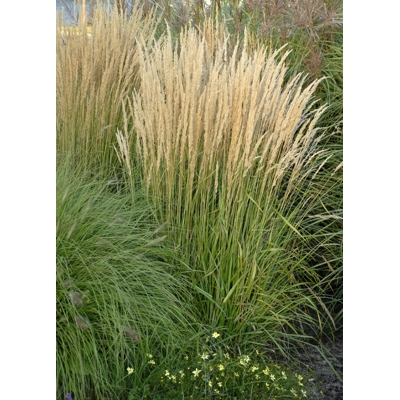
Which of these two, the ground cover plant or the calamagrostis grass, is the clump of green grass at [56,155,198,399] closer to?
the ground cover plant

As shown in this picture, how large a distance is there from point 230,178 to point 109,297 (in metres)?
0.72

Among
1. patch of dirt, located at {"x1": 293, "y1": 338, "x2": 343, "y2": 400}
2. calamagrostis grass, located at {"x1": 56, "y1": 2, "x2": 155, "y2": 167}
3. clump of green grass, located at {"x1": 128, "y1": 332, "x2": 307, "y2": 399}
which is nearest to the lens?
clump of green grass, located at {"x1": 128, "y1": 332, "x2": 307, "y2": 399}

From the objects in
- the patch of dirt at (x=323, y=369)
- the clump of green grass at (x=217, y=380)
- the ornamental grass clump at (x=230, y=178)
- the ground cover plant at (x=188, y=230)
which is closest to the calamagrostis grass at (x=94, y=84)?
the ground cover plant at (x=188, y=230)

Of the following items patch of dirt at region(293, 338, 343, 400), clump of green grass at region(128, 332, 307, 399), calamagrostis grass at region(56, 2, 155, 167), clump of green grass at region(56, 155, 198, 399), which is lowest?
patch of dirt at region(293, 338, 343, 400)

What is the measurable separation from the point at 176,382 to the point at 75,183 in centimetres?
103

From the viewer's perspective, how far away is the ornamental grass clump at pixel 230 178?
9.40 feet

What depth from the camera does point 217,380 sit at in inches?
101

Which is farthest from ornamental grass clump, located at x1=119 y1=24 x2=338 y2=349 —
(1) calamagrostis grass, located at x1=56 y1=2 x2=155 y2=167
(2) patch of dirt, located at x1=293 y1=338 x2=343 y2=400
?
(1) calamagrostis grass, located at x1=56 y1=2 x2=155 y2=167

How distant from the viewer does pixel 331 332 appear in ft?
10.4

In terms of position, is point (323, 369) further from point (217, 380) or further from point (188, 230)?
point (188, 230)

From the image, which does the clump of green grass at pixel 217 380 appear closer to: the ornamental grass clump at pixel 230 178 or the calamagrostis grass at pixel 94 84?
the ornamental grass clump at pixel 230 178

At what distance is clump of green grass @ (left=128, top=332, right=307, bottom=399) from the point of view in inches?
99.5

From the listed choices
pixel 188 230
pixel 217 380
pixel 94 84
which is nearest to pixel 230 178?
pixel 188 230
